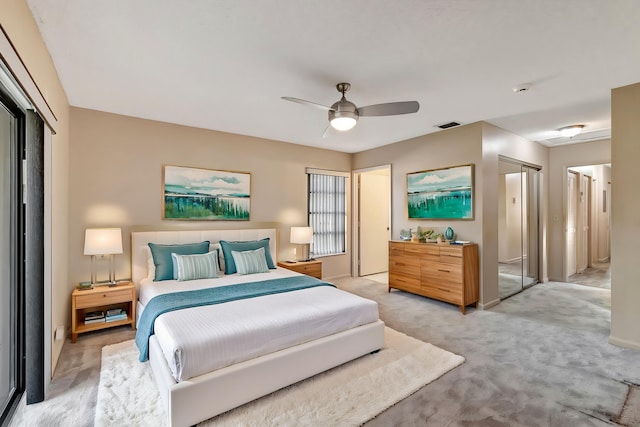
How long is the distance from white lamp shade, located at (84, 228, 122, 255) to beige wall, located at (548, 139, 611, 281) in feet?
23.2

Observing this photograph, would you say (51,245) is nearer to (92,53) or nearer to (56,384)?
(56,384)

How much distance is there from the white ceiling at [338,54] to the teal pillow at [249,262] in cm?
179

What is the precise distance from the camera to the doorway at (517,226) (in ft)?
15.6

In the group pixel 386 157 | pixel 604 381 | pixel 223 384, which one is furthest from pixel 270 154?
pixel 604 381

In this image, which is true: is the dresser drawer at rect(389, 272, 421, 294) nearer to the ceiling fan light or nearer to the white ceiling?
the white ceiling

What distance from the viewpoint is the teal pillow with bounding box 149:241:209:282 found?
3553 millimetres

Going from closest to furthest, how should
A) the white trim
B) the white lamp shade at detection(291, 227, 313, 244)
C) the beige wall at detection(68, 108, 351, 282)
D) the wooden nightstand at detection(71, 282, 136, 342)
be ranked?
the white trim → the wooden nightstand at detection(71, 282, 136, 342) → the beige wall at detection(68, 108, 351, 282) → the white lamp shade at detection(291, 227, 313, 244)

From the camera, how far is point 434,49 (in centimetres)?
230

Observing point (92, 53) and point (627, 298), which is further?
point (627, 298)

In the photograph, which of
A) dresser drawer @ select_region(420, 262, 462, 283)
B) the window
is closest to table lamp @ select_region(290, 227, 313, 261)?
the window

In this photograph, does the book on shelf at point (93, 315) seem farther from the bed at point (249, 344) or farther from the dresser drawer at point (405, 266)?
the dresser drawer at point (405, 266)

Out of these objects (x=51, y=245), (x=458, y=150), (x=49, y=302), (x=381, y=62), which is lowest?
(x=49, y=302)

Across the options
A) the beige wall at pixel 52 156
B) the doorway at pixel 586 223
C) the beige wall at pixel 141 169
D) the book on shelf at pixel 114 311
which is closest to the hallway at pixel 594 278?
the doorway at pixel 586 223

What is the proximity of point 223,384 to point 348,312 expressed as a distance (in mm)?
1145
